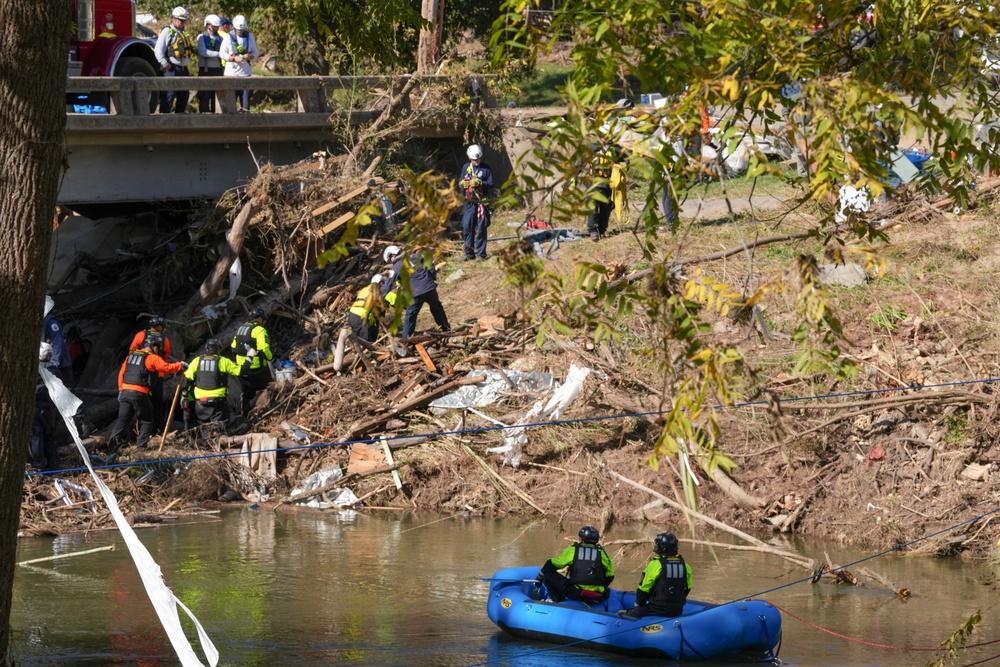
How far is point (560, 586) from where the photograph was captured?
10.1 metres

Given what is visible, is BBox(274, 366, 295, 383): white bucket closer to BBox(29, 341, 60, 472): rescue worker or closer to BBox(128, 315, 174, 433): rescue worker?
BBox(128, 315, 174, 433): rescue worker

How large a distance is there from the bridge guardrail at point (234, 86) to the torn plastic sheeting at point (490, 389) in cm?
590

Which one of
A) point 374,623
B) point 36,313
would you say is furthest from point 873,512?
point 36,313

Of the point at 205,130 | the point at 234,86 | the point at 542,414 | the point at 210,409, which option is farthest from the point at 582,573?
the point at 205,130

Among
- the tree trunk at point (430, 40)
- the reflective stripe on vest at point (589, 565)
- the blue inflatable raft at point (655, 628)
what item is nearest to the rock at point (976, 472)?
the blue inflatable raft at point (655, 628)

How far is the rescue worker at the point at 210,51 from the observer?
18234 mm

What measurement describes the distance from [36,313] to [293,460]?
31.1 ft

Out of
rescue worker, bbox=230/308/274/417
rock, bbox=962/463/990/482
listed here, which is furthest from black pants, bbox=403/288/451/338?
rock, bbox=962/463/990/482

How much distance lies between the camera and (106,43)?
16.8 meters

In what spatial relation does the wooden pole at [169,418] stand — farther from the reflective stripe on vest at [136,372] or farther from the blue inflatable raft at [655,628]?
the blue inflatable raft at [655,628]

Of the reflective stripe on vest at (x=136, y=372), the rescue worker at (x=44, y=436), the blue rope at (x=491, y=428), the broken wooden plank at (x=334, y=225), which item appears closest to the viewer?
the blue rope at (x=491, y=428)

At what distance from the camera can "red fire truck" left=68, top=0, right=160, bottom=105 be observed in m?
16.5

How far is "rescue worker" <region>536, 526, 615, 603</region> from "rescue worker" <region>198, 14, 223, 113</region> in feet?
35.9

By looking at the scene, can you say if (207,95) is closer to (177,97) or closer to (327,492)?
(177,97)
